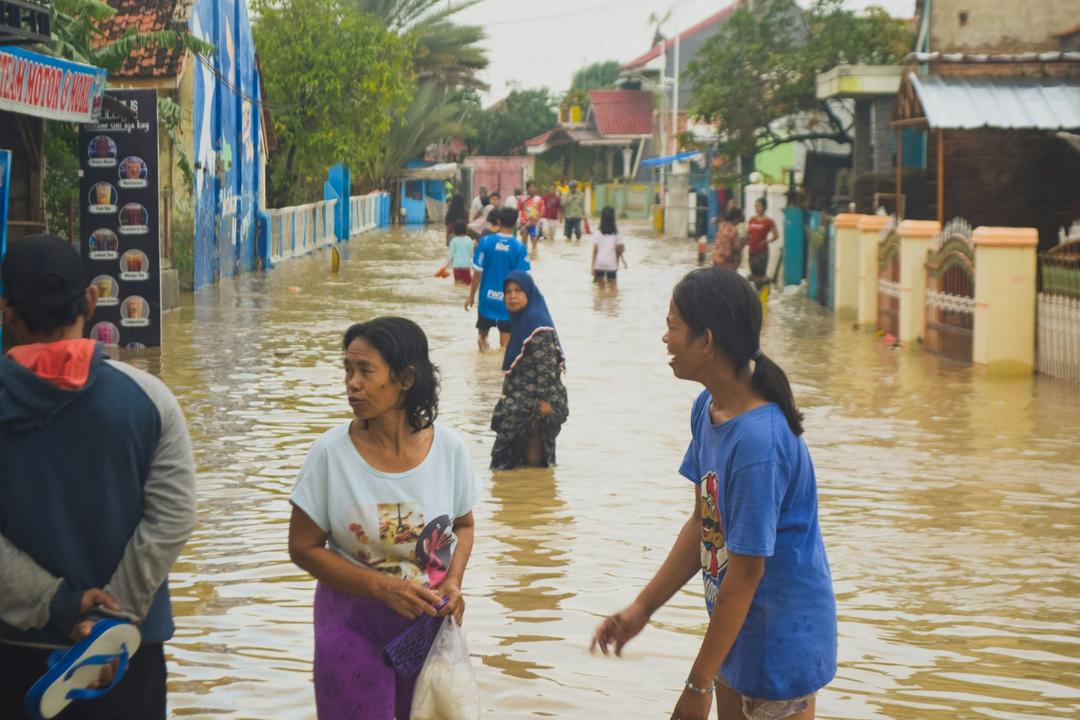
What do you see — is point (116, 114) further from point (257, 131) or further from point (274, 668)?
point (257, 131)

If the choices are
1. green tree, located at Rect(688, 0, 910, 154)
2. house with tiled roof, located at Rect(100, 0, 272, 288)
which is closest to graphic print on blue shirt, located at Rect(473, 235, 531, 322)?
house with tiled roof, located at Rect(100, 0, 272, 288)

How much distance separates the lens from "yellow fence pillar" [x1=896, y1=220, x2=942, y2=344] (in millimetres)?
18906

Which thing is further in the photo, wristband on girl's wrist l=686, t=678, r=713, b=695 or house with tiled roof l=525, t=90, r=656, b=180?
house with tiled roof l=525, t=90, r=656, b=180

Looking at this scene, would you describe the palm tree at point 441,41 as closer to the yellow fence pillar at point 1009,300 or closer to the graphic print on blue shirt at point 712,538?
the yellow fence pillar at point 1009,300

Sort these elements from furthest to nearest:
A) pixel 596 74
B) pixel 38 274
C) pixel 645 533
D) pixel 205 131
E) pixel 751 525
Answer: pixel 596 74, pixel 205 131, pixel 645 533, pixel 38 274, pixel 751 525

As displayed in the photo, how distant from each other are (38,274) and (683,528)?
167 centimetres

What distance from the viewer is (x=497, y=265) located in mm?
15984

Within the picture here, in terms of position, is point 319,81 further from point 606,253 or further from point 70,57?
point 70,57

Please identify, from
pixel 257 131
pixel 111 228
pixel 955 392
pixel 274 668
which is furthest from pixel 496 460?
pixel 257 131

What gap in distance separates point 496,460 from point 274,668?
4.42 m

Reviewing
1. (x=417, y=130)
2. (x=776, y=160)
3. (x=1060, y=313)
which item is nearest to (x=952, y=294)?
(x=1060, y=313)

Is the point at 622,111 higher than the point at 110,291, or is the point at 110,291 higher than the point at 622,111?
the point at 622,111

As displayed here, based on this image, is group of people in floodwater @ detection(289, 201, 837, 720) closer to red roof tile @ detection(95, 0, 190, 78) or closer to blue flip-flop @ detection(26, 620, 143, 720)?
blue flip-flop @ detection(26, 620, 143, 720)

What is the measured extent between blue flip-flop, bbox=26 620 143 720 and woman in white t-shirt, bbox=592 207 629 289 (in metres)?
24.0
